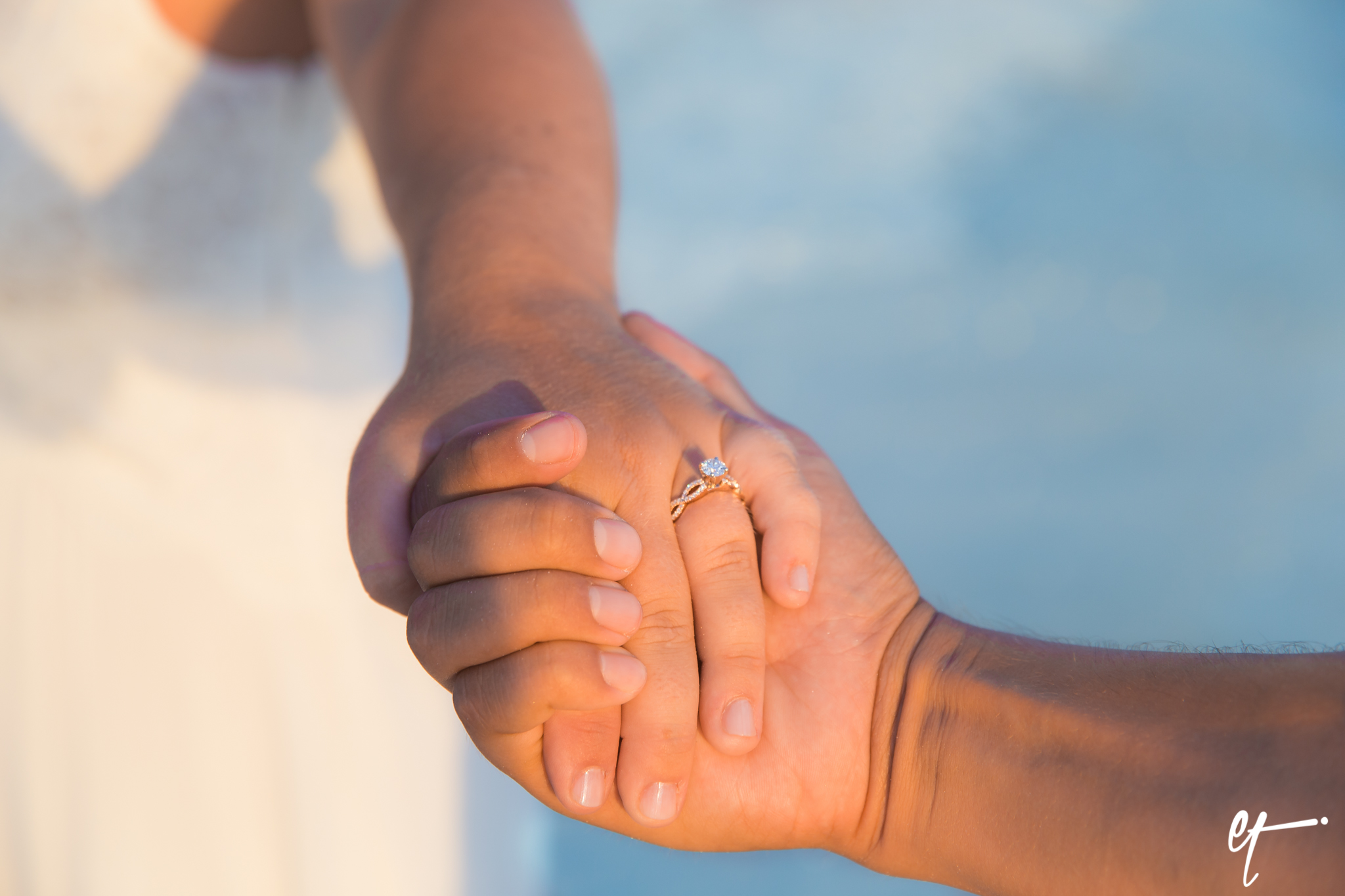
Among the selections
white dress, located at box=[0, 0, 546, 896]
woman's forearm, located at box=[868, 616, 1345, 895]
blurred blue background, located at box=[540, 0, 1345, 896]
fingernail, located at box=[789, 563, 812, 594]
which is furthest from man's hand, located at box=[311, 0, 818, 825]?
blurred blue background, located at box=[540, 0, 1345, 896]

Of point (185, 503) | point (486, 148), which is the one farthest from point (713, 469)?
point (185, 503)

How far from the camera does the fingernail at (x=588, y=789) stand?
23.8 inches

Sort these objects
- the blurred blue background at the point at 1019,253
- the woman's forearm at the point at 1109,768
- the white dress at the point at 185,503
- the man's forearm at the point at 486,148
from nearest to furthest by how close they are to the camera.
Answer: the woman's forearm at the point at 1109,768
the man's forearm at the point at 486,148
the white dress at the point at 185,503
the blurred blue background at the point at 1019,253

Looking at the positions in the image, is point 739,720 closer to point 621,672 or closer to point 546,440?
point 621,672

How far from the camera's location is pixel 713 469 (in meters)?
0.68

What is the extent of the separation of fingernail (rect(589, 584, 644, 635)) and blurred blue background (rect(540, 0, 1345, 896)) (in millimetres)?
1339

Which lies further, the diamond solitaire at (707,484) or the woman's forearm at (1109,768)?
the diamond solitaire at (707,484)

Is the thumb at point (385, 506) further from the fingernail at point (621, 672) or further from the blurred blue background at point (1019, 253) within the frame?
the blurred blue background at point (1019, 253)

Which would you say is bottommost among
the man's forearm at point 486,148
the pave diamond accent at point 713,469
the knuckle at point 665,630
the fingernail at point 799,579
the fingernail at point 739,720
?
the fingernail at point 739,720

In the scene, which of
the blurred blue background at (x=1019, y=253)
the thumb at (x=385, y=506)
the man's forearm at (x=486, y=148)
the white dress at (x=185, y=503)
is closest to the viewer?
the thumb at (x=385, y=506)

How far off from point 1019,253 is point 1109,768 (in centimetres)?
179

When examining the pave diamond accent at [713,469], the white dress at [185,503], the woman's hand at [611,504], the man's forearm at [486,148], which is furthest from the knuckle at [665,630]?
the white dress at [185,503]

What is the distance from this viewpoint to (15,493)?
39.4 inches

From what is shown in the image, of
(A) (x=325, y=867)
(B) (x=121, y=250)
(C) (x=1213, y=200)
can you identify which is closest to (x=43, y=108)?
(B) (x=121, y=250)
